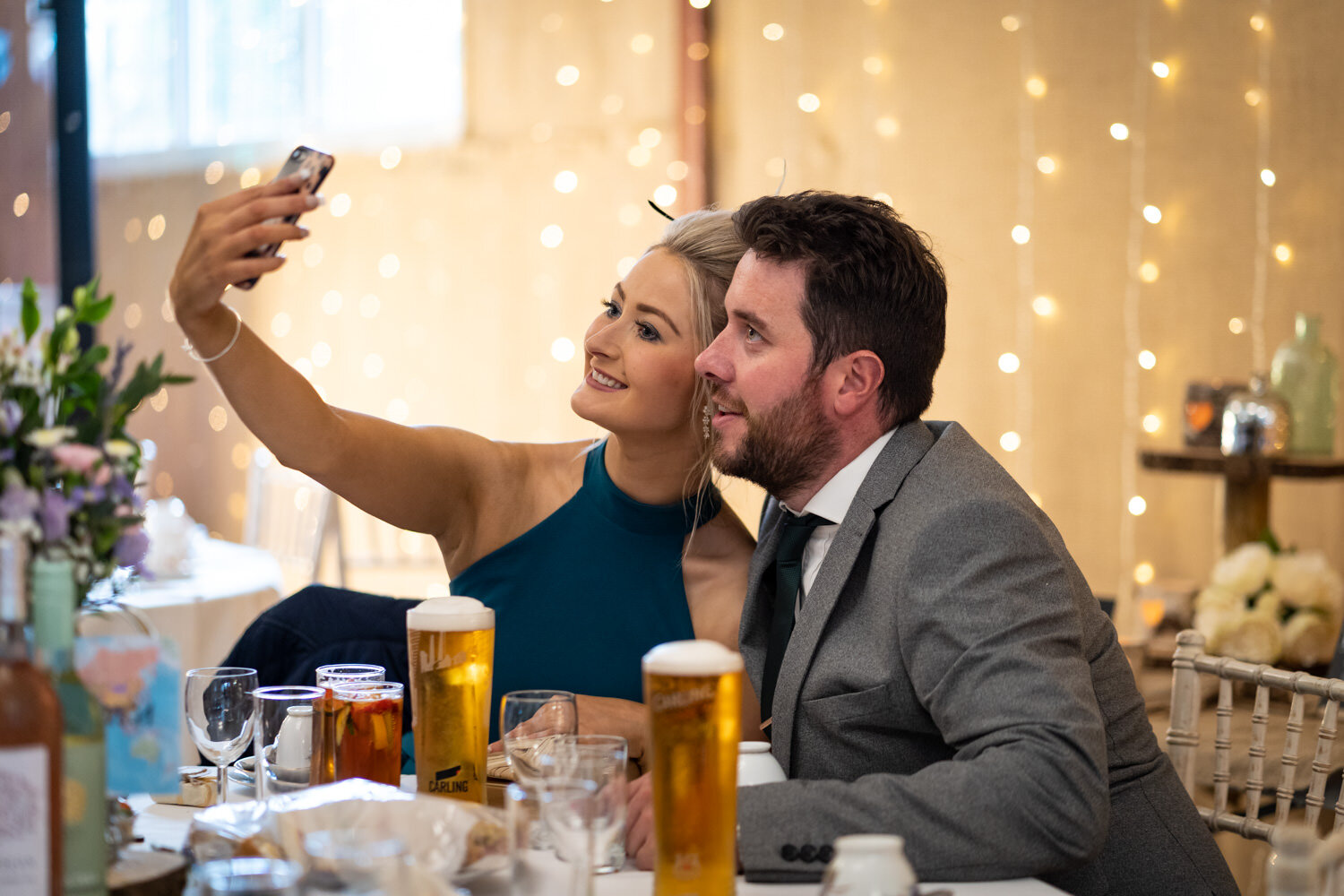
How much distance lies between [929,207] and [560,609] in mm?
2904

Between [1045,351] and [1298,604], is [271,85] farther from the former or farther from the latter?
[1298,604]

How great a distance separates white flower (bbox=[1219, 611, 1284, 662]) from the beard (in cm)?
180

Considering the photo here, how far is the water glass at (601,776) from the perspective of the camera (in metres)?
0.92

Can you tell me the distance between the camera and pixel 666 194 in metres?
4.74

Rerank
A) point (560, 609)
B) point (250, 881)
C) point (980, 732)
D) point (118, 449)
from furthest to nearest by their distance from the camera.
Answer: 1. point (560, 609)
2. point (980, 732)
3. point (118, 449)
4. point (250, 881)

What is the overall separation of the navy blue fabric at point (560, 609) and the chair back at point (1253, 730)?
0.69 meters

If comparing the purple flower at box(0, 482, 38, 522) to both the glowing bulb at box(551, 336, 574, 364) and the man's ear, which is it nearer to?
the man's ear

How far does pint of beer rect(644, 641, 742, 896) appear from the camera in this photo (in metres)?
0.96

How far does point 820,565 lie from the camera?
4.62 feet

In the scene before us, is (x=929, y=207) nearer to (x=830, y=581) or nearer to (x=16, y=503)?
(x=830, y=581)

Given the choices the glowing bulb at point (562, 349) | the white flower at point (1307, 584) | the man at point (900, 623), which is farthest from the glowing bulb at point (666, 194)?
the man at point (900, 623)

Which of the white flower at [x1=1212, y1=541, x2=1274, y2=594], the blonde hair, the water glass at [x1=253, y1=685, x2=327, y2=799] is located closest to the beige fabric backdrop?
the white flower at [x1=1212, y1=541, x2=1274, y2=594]

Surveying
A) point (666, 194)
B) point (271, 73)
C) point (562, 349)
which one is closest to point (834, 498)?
point (666, 194)

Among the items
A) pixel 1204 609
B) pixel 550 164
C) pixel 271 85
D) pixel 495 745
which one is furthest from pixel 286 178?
pixel 271 85
